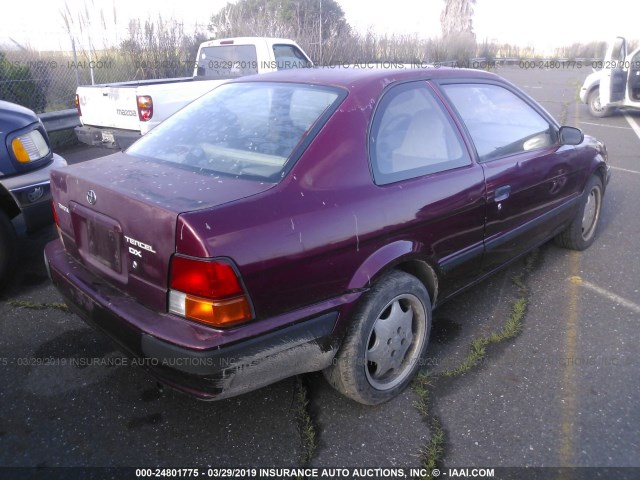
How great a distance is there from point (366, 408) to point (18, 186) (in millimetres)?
2929

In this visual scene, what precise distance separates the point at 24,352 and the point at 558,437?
9.62 feet

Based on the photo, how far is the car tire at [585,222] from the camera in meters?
4.25

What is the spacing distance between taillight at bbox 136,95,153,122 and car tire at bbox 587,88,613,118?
10989mm

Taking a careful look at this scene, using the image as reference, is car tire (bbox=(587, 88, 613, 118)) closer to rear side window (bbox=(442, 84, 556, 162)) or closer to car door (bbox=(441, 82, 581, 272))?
car door (bbox=(441, 82, 581, 272))

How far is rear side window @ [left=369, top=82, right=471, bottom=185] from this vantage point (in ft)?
8.28

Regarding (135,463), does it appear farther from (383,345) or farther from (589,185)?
(589,185)

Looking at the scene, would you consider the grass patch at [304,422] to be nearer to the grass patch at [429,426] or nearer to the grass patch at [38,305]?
the grass patch at [429,426]

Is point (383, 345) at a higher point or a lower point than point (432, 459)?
higher

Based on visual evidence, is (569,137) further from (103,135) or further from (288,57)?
(288,57)

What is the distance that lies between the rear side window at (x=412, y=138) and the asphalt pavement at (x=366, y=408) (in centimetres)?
114

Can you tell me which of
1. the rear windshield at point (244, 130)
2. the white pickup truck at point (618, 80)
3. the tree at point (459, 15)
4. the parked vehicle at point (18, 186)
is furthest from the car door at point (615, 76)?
the tree at point (459, 15)

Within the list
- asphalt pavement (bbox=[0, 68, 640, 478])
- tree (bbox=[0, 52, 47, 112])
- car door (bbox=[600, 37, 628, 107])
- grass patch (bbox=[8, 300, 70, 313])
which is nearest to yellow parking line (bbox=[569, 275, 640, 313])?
asphalt pavement (bbox=[0, 68, 640, 478])

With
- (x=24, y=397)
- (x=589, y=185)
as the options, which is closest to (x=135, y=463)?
(x=24, y=397)

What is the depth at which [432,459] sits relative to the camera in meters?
2.26
